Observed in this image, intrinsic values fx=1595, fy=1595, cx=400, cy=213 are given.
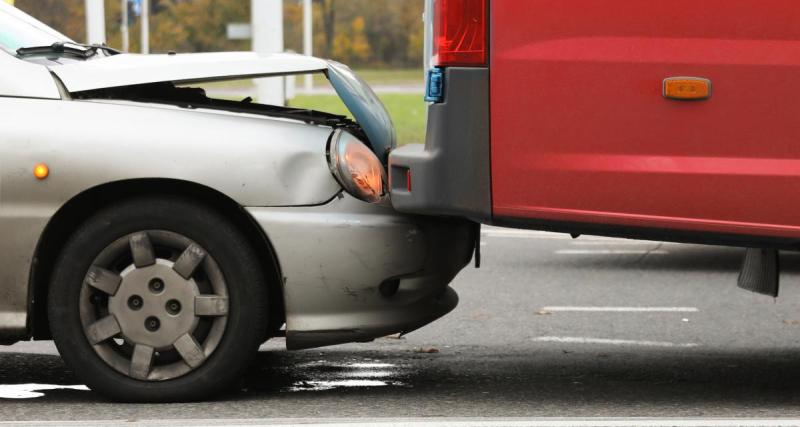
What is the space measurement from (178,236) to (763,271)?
84.8 inches

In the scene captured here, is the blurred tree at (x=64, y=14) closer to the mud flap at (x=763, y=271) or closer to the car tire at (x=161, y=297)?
the car tire at (x=161, y=297)

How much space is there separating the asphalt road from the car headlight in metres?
0.75

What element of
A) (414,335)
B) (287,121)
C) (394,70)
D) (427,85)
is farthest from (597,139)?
(394,70)

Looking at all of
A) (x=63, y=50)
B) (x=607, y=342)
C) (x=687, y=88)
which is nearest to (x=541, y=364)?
(x=607, y=342)

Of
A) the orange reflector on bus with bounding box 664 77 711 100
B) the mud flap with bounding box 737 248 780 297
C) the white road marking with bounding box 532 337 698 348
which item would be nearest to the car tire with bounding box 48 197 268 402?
the orange reflector on bus with bounding box 664 77 711 100

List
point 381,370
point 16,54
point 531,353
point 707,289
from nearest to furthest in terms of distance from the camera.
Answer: point 16,54
point 381,370
point 531,353
point 707,289

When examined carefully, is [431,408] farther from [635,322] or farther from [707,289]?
[707,289]

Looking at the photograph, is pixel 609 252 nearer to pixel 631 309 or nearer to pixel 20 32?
pixel 631 309

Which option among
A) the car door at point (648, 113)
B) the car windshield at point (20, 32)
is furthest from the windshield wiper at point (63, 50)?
the car door at point (648, 113)

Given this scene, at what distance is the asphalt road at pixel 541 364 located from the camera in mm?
5531

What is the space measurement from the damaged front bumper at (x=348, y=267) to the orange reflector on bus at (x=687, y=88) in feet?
3.24

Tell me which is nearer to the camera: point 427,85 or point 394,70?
point 427,85

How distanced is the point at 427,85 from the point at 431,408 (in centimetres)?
112

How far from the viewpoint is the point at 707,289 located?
9.62 m
